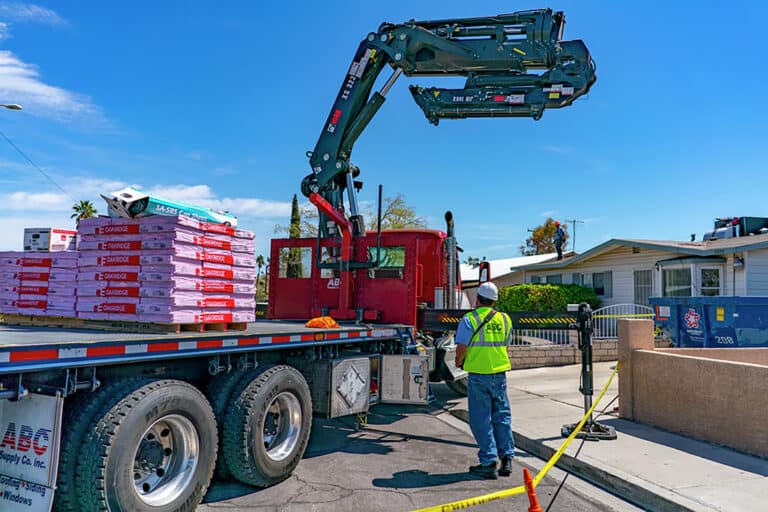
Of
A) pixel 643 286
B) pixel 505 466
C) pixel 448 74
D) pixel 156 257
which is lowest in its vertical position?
pixel 505 466

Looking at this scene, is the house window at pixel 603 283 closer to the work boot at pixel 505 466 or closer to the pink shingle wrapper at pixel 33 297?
the work boot at pixel 505 466

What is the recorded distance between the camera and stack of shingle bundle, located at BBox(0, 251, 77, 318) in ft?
18.0

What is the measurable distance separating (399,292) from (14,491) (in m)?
5.57

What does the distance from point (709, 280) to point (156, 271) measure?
17735mm

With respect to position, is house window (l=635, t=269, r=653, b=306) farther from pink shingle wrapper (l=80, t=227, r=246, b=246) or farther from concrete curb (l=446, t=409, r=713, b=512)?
pink shingle wrapper (l=80, t=227, r=246, b=246)

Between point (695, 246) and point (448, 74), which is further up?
point (448, 74)

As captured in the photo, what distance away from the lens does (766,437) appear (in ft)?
20.5

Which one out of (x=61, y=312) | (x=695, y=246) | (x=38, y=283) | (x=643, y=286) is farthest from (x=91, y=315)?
(x=643, y=286)

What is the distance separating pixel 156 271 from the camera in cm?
500

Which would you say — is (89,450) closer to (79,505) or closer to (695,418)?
(79,505)

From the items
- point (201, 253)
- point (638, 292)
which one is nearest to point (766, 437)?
point (201, 253)

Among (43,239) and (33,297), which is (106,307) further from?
(43,239)

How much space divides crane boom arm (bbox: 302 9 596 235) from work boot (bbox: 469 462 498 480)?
15.4 feet

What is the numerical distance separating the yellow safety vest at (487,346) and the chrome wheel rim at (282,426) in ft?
6.08
